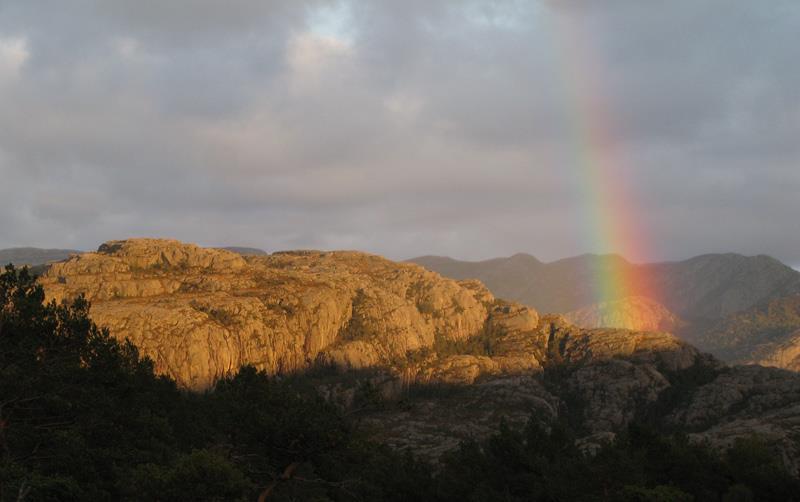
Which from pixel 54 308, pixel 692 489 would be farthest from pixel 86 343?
pixel 692 489

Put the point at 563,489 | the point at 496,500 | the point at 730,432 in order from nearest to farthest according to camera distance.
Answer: the point at 563,489, the point at 496,500, the point at 730,432

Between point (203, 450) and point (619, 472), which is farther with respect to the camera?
point (619, 472)

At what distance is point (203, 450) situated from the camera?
53.4m

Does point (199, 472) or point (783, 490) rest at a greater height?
point (199, 472)

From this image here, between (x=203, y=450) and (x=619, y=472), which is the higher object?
(x=203, y=450)

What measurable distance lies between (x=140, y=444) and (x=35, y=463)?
13.2m

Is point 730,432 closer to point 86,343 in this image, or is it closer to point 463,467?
point 463,467

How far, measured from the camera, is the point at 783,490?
79.7m

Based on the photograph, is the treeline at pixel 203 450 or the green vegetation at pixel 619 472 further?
the green vegetation at pixel 619 472

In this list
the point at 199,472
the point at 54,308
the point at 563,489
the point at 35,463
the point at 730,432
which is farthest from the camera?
the point at 730,432

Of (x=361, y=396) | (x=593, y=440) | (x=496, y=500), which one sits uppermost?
(x=361, y=396)

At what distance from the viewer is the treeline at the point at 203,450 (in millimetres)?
54188

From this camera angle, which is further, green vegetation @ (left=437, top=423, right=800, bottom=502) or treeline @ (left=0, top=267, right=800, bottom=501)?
green vegetation @ (left=437, top=423, right=800, bottom=502)

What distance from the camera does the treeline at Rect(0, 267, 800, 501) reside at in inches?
2133
